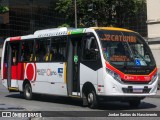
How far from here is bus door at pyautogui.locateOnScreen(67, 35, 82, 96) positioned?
17.6 m

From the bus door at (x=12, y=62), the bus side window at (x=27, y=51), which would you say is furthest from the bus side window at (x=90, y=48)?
the bus door at (x=12, y=62)

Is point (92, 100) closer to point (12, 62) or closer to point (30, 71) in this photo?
point (30, 71)

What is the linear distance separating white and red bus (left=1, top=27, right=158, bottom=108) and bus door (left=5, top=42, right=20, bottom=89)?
6.60 ft

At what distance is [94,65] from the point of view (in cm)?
1661

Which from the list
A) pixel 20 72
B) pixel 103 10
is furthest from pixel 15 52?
pixel 103 10

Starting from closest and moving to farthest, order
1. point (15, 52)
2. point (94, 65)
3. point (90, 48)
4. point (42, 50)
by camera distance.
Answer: point (94, 65) < point (90, 48) < point (42, 50) < point (15, 52)

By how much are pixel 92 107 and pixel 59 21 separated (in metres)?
64.2

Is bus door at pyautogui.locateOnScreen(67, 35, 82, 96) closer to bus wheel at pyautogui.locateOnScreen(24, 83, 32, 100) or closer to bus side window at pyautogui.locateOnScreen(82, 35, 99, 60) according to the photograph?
bus side window at pyautogui.locateOnScreen(82, 35, 99, 60)

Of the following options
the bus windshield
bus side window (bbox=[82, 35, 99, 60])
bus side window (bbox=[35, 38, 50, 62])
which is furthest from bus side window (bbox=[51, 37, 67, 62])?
the bus windshield

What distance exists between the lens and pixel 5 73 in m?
23.2

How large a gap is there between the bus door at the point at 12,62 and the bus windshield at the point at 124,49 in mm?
6788

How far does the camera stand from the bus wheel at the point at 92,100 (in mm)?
16398

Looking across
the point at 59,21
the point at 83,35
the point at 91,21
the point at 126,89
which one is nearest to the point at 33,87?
the point at 83,35

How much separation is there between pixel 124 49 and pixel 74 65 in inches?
84.3
